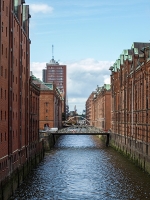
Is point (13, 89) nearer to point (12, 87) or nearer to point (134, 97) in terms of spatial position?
point (12, 87)

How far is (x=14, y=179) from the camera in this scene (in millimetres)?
34125

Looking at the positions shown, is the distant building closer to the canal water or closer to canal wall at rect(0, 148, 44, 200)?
the canal water

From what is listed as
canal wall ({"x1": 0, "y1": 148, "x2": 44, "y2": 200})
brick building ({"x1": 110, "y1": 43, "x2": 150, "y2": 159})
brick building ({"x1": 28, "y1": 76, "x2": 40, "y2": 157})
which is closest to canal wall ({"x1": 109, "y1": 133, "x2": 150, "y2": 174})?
brick building ({"x1": 110, "y1": 43, "x2": 150, "y2": 159})

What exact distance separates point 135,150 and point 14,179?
76.4 ft

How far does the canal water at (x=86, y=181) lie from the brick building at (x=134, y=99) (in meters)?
4.19

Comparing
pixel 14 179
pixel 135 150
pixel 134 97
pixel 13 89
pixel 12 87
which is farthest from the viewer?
pixel 134 97

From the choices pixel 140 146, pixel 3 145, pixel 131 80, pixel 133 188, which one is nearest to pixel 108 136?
pixel 131 80

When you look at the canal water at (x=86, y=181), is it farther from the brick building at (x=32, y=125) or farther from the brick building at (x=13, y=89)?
the brick building at (x=13, y=89)

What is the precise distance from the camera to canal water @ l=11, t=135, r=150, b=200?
1288 inches

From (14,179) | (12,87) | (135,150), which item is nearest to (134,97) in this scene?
(135,150)

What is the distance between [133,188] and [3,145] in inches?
504

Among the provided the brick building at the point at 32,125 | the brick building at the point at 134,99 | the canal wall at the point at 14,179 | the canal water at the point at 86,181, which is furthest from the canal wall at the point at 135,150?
the brick building at the point at 32,125

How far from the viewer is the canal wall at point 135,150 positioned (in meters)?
44.5

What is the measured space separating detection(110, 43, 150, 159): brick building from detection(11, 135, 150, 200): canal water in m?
→ 4.19
